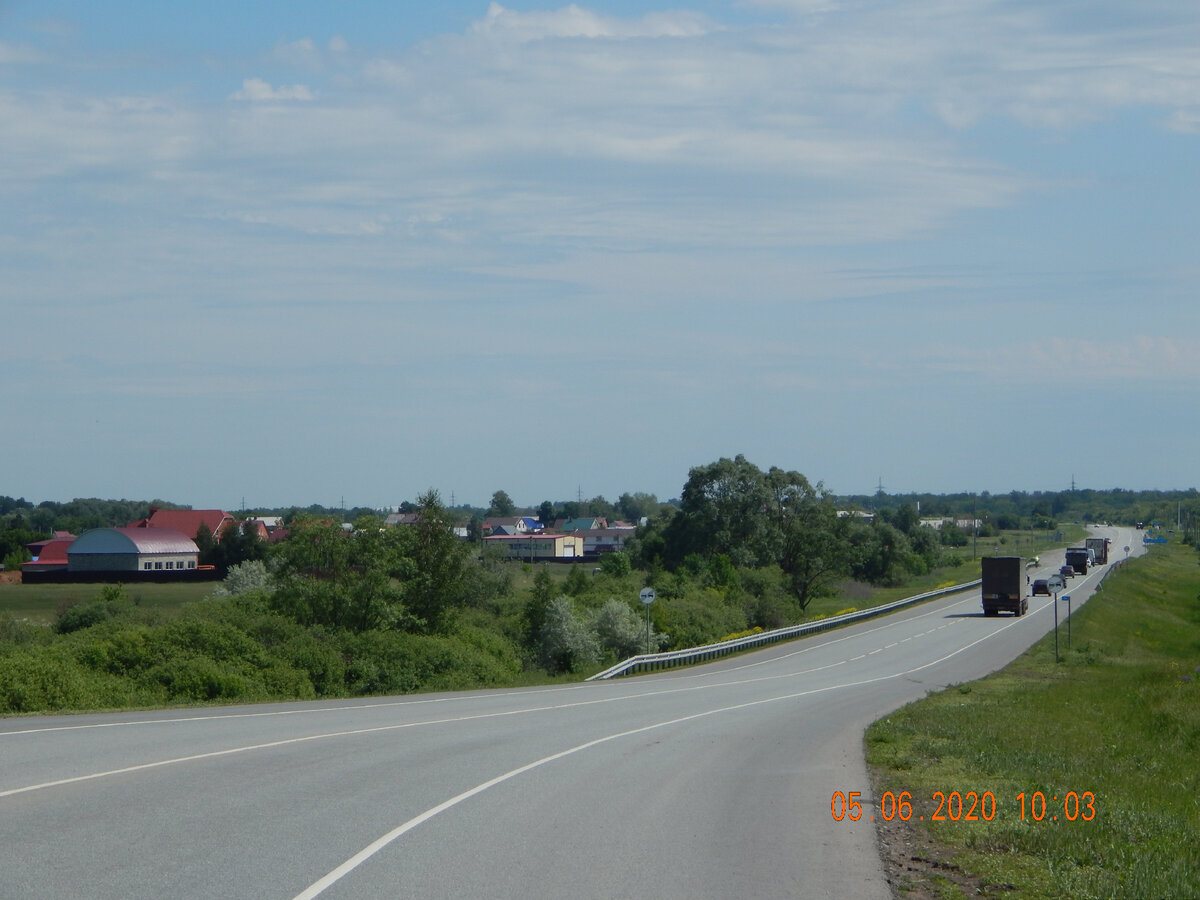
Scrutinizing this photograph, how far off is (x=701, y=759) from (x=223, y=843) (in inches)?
316

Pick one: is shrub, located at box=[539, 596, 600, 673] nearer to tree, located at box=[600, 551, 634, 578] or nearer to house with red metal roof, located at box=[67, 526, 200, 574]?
tree, located at box=[600, 551, 634, 578]

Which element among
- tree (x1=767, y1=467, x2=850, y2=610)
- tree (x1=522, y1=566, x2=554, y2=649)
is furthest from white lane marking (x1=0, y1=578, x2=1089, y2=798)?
tree (x1=767, y1=467, x2=850, y2=610)

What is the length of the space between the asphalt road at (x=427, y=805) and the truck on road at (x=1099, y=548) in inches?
4266

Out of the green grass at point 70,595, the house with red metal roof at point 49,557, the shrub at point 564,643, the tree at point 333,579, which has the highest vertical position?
the tree at point 333,579

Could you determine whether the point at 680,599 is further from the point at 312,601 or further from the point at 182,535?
the point at 182,535

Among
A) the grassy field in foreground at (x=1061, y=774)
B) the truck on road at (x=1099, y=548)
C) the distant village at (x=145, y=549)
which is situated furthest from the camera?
the truck on road at (x=1099, y=548)

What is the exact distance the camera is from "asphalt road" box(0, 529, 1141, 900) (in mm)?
7934

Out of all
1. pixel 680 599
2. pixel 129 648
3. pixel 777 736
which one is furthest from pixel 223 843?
pixel 680 599

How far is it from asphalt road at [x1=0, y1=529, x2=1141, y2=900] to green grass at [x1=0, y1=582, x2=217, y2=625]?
40.0 meters

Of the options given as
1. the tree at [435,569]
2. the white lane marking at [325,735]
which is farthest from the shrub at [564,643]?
the white lane marking at [325,735]

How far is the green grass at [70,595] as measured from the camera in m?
56.6

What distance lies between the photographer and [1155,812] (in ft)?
38.2

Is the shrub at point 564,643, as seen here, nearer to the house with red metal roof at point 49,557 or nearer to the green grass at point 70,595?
the green grass at point 70,595

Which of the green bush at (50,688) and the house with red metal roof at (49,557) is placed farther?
the house with red metal roof at (49,557)
